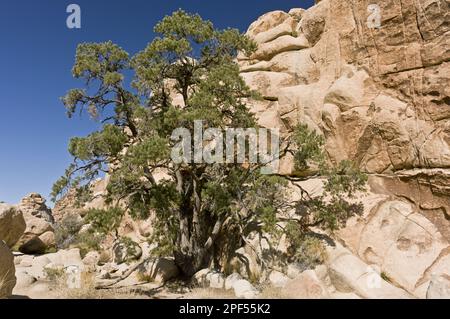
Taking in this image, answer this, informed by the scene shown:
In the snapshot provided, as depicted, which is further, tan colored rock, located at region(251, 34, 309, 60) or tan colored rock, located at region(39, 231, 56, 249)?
tan colored rock, located at region(39, 231, 56, 249)

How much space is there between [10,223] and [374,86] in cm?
1753

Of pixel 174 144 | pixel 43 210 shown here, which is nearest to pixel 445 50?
pixel 174 144

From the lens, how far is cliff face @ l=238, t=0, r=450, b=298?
43.8 ft

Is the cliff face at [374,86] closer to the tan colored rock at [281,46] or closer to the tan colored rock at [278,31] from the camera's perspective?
the tan colored rock at [281,46]

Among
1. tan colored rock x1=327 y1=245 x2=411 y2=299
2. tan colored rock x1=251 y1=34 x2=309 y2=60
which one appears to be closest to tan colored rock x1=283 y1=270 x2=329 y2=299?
tan colored rock x1=327 y1=245 x2=411 y2=299

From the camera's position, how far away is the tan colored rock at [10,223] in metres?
14.5

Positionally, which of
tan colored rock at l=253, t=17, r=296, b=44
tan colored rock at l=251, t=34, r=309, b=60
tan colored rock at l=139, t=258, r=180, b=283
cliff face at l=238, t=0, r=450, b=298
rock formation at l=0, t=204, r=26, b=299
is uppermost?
tan colored rock at l=253, t=17, r=296, b=44

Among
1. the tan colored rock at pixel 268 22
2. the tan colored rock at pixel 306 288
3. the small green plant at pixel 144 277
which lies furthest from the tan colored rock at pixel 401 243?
the tan colored rock at pixel 268 22

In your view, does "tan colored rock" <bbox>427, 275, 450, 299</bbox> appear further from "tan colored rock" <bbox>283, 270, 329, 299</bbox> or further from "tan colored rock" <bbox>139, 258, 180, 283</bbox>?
"tan colored rock" <bbox>139, 258, 180, 283</bbox>

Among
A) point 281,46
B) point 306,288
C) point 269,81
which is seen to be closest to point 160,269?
point 306,288

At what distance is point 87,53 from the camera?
14648 millimetres

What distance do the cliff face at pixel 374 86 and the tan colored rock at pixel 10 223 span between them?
12981 millimetres

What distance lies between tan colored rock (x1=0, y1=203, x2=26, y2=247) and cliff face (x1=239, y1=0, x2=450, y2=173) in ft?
42.6

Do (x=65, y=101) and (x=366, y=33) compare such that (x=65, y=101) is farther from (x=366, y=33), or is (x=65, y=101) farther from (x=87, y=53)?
(x=366, y=33)
